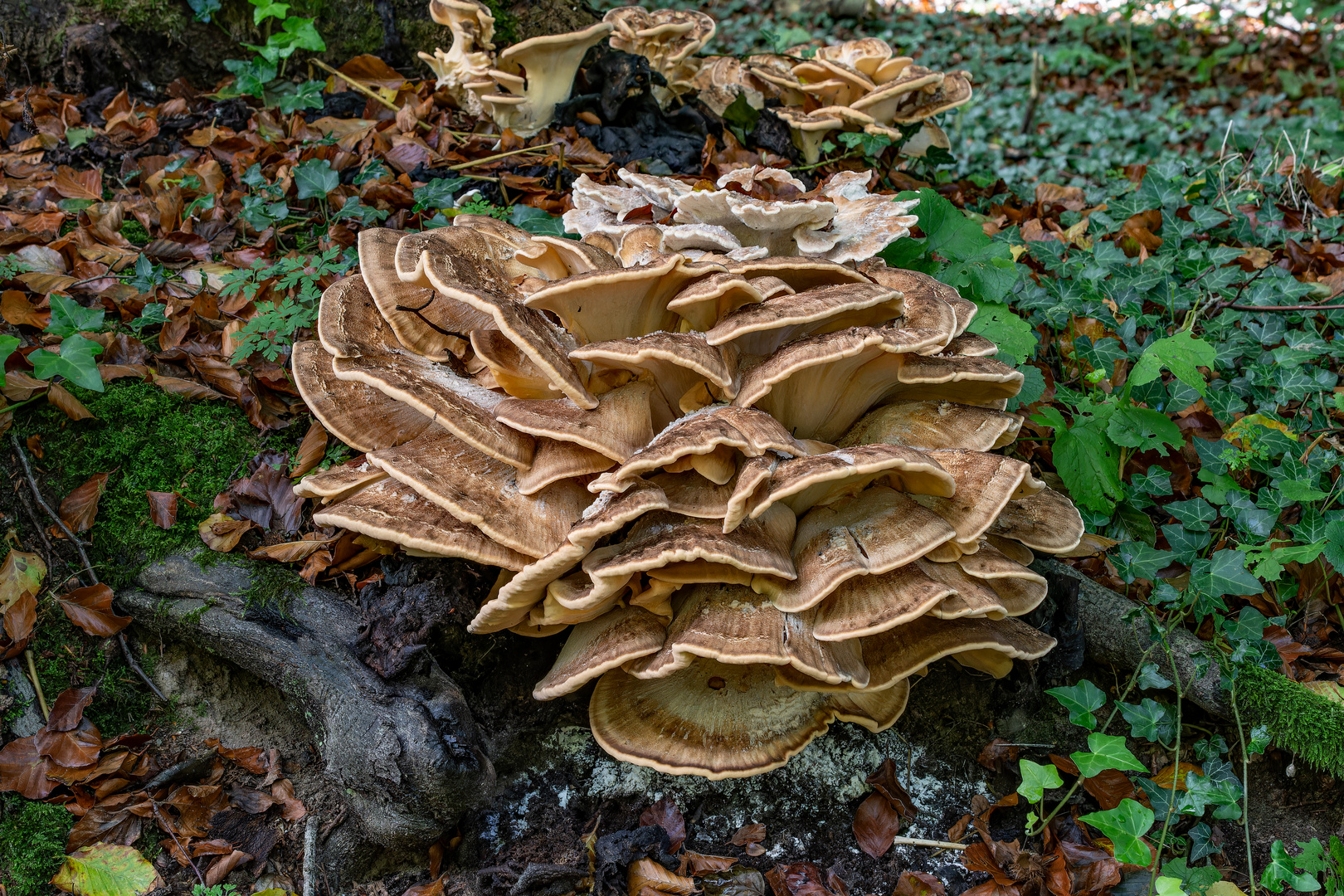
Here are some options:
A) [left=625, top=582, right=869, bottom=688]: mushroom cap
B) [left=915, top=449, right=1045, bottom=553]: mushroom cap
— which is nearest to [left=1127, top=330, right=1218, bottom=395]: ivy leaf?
[left=915, top=449, right=1045, bottom=553]: mushroom cap

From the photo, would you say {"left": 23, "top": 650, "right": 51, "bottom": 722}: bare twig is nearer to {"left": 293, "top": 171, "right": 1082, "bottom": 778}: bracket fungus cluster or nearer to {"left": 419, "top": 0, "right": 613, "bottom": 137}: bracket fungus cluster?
{"left": 293, "top": 171, "right": 1082, "bottom": 778}: bracket fungus cluster

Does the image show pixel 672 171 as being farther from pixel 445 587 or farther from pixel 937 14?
pixel 937 14

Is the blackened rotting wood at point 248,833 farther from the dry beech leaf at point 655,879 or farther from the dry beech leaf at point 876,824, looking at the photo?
the dry beech leaf at point 876,824

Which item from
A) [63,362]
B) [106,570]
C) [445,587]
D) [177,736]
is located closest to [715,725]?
[445,587]

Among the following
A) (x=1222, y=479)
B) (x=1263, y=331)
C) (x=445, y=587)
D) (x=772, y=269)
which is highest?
(x=772, y=269)

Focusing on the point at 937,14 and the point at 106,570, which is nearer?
the point at 106,570

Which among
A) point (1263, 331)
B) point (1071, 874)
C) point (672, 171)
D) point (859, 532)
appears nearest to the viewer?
point (859, 532)

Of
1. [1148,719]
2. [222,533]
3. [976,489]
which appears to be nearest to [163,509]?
[222,533]
